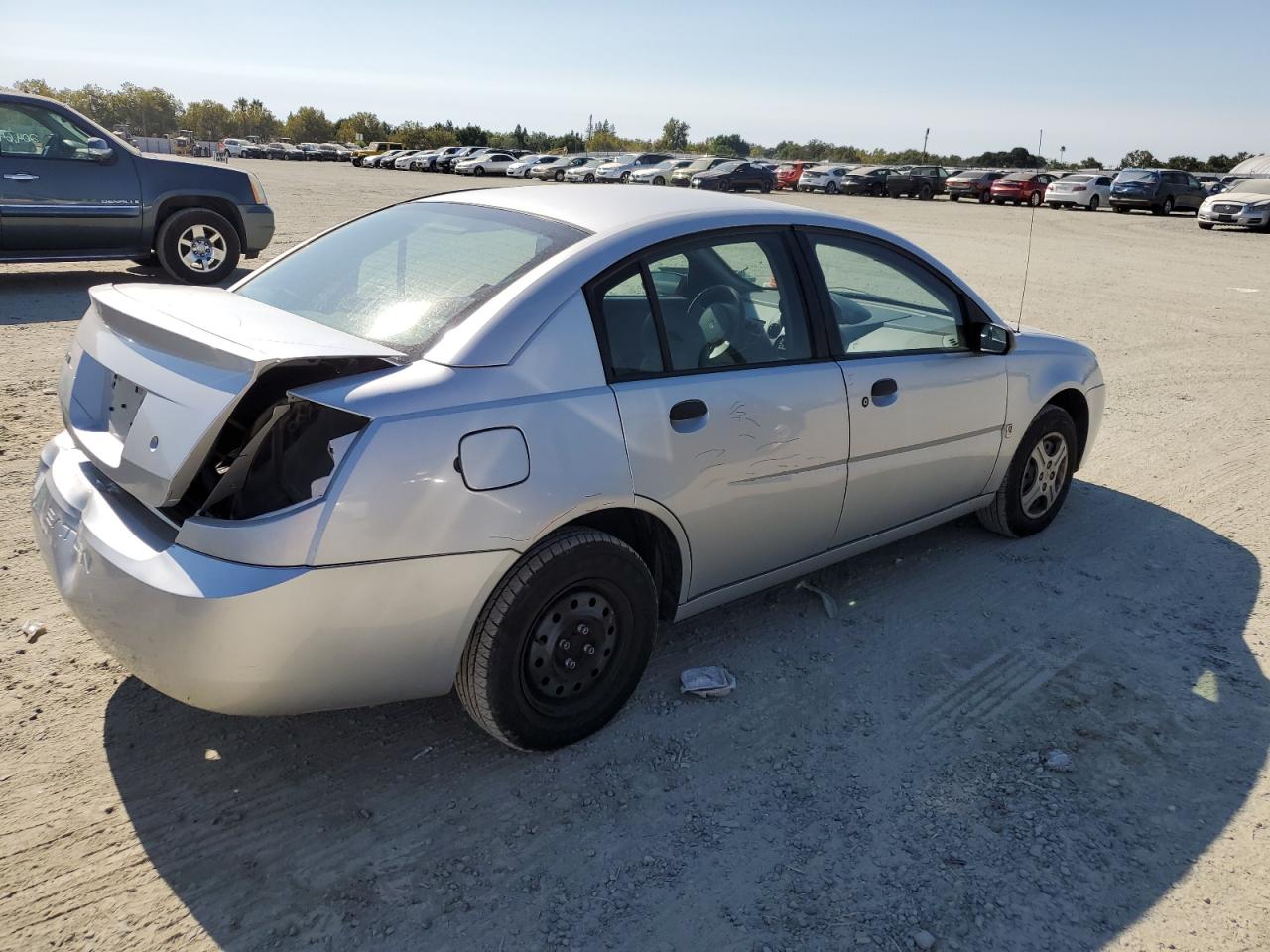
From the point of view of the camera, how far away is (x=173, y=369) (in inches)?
107

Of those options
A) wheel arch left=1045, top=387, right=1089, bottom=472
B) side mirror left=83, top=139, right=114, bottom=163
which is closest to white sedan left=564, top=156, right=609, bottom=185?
side mirror left=83, top=139, right=114, bottom=163

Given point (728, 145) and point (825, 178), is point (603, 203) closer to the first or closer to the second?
point (825, 178)

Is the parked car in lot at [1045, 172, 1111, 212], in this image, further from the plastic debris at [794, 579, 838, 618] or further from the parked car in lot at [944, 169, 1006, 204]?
the plastic debris at [794, 579, 838, 618]

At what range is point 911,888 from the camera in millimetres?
2607

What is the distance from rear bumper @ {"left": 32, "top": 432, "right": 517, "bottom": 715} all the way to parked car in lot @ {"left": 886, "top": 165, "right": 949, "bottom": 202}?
43.0 m

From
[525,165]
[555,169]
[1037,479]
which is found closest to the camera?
[1037,479]

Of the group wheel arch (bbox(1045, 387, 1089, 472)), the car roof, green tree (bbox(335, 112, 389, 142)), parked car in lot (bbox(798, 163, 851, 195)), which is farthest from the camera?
green tree (bbox(335, 112, 389, 142))

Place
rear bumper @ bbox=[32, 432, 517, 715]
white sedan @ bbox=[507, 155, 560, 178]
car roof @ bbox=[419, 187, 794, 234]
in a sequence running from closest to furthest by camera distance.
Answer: rear bumper @ bbox=[32, 432, 517, 715] → car roof @ bbox=[419, 187, 794, 234] → white sedan @ bbox=[507, 155, 560, 178]

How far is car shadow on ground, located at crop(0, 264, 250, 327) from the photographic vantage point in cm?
880

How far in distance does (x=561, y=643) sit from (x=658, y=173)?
1550 inches

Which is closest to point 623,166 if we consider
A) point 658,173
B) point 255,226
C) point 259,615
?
point 658,173

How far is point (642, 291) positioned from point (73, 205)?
28.3ft

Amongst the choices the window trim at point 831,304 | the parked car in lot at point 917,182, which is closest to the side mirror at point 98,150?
the window trim at point 831,304

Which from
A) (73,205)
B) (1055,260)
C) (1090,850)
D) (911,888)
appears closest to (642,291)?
(911,888)
